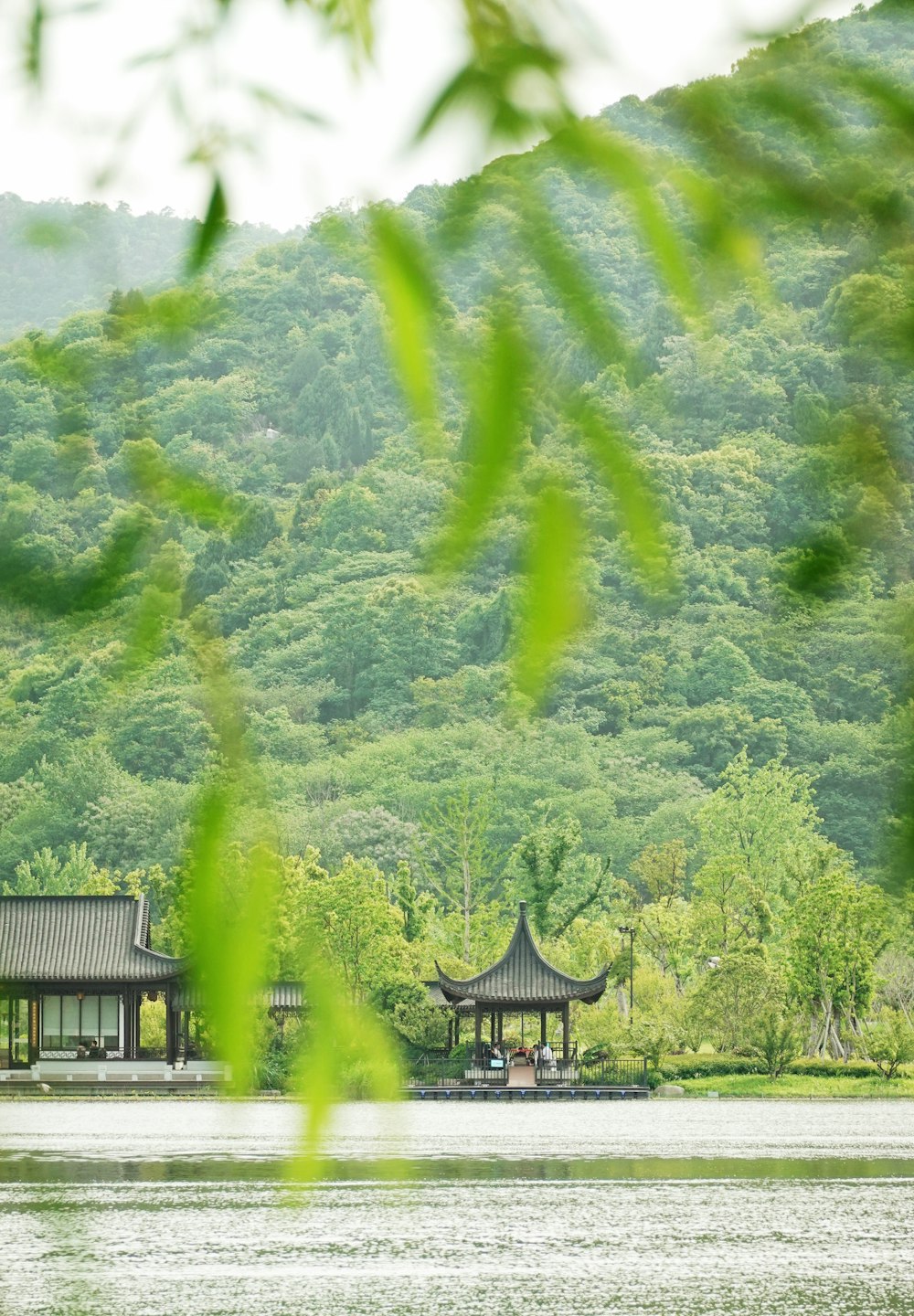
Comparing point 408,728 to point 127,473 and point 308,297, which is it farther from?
point 127,473

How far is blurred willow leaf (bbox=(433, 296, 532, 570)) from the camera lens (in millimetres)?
916

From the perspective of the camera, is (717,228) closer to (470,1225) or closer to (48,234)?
(48,234)

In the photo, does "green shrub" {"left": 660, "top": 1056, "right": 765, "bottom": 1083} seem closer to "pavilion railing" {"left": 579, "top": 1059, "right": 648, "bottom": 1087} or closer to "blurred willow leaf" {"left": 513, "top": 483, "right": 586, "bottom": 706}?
"pavilion railing" {"left": 579, "top": 1059, "right": 648, "bottom": 1087}

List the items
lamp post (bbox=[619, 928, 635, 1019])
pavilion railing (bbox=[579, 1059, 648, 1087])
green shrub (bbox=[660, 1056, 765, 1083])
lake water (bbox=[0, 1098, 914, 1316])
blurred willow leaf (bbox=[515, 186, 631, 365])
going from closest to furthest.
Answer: blurred willow leaf (bbox=[515, 186, 631, 365]) < lake water (bbox=[0, 1098, 914, 1316]) < pavilion railing (bbox=[579, 1059, 648, 1087]) < green shrub (bbox=[660, 1056, 765, 1083]) < lamp post (bbox=[619, 928, 635, 1019])

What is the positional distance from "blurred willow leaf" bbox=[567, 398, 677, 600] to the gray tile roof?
28.7 meters

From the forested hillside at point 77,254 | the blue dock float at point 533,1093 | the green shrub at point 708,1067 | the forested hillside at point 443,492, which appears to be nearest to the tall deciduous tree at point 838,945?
the green shrub at point 708,1067

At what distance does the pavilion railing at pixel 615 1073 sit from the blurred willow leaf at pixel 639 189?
1095 inches

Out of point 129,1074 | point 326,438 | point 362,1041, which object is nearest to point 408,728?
point 326,438

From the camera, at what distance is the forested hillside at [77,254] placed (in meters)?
1.16

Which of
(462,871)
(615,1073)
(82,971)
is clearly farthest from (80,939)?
(615,1073)

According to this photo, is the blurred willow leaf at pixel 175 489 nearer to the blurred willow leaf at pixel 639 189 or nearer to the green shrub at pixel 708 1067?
the blurred willow leaf at pixel 639 189

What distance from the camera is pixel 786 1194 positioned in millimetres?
13836

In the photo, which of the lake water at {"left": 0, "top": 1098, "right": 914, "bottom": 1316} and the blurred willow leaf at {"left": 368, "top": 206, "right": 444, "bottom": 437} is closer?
the blurred willow leaf at {"left": 368, "top": 206, "right": 444, "bottom": 437}

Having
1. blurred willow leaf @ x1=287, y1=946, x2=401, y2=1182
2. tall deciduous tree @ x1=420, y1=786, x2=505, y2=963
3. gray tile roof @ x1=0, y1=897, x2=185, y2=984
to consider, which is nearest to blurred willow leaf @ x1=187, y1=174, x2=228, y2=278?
blurred willow leaf @ x1=287, y1=946, x2=401, y2=1182
